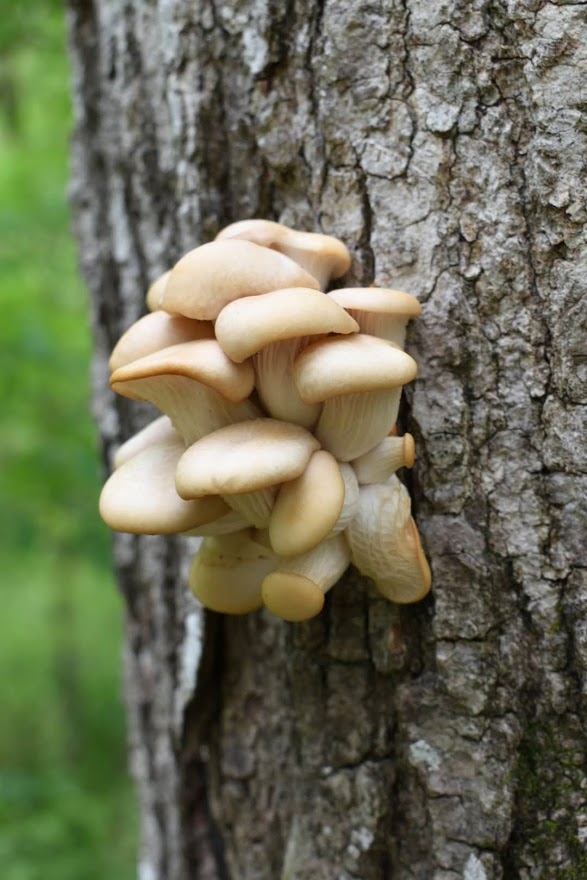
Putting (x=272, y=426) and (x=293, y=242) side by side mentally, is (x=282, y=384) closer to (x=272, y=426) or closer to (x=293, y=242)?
(x=272, y=426)

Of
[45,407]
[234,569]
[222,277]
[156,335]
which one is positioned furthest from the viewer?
[45,407]

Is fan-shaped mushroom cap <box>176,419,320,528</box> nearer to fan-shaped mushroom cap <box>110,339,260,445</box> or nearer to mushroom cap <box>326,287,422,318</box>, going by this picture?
fan-shaped mushroom cap <box>110,339,260,445</box>

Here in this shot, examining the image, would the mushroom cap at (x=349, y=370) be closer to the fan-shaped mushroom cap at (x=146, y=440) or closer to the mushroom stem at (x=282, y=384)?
the mushroom stem at (x=282, y=384)

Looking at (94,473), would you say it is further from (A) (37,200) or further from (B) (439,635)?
(B) (439,635)

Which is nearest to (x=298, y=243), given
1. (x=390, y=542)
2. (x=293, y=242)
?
(x=293, y=242)

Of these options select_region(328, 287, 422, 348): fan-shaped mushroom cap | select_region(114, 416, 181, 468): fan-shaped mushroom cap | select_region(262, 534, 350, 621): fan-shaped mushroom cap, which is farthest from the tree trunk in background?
select_region(114, 416, 181, 468): fan-shaped mushroom cap

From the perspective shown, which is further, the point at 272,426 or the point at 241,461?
the point at 272,426

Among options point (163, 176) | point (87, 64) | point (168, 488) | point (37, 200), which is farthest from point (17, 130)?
point (168, 488)
